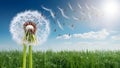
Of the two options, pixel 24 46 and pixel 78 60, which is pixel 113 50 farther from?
pixel 24 46

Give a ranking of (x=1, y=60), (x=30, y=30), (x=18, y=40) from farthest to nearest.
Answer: (x=1, y=60), (x=18, y=40), (x=30, y=30)

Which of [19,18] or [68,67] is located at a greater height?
[19,18]

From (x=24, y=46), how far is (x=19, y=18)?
9.2 inches

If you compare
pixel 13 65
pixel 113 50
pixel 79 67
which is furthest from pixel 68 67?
pixel 113 50

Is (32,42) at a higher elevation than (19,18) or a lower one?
lower

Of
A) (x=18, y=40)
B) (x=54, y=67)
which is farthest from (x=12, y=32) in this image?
(x=54, y=67)

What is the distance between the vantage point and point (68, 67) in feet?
14.9

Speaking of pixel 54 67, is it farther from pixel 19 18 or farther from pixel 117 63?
pixel 19 18

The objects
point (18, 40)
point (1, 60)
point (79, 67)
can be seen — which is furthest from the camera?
point (1, 60)

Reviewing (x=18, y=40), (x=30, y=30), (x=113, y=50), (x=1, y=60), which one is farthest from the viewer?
(x=113, y=50)

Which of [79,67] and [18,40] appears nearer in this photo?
[18,40]

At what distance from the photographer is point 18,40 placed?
1.44 m

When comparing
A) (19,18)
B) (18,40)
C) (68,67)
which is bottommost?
(68,67)

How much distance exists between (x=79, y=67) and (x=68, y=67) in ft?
0.79
